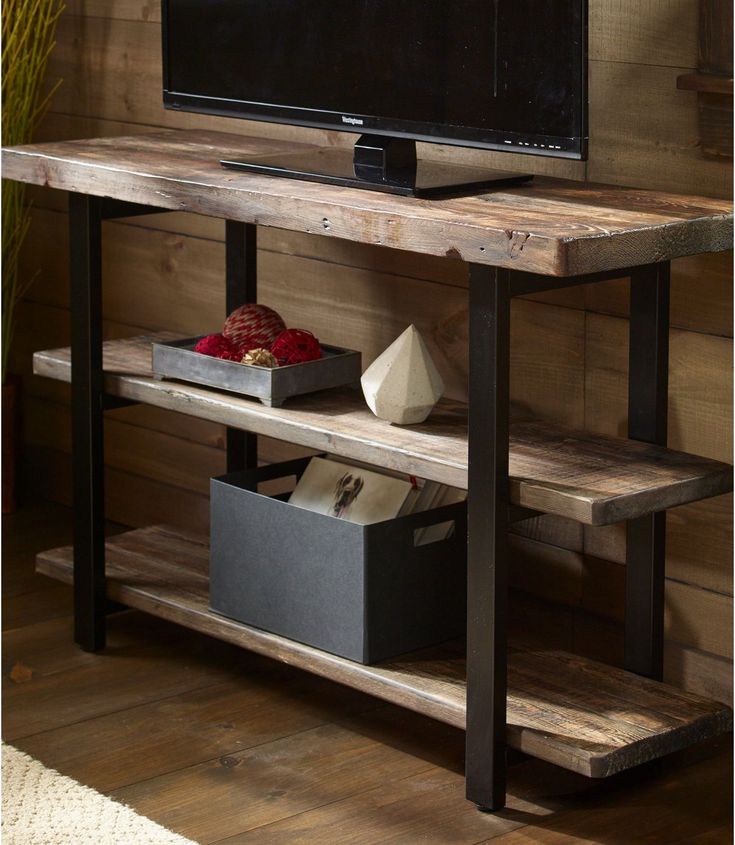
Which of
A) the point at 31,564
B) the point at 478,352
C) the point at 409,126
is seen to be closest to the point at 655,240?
the point at 478,352

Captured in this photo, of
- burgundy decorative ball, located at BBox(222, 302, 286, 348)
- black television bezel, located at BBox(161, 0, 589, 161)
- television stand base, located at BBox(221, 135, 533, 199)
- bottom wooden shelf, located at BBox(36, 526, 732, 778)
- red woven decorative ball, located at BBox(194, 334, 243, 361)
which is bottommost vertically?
bottom wooden shelf, located at BBox(36, 526, 732, 778)

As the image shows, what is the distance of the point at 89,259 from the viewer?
252cm

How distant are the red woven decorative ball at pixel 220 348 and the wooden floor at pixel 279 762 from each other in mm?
559

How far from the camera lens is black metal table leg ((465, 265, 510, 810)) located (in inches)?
76.5

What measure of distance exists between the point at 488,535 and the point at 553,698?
29 centimetres

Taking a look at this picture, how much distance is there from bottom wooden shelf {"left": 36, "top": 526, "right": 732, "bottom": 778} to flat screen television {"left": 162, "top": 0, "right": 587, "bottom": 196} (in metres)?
0.70

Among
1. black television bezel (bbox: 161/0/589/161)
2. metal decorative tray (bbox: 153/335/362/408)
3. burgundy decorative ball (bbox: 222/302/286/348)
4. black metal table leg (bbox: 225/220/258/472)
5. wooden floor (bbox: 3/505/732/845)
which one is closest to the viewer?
black television bezel (bbox: 161/0/589/161)

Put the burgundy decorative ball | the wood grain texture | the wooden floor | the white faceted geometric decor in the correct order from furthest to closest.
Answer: the burgundy decorative ball < the white faceted geometric decor < the wooden floor < the wood grain texture

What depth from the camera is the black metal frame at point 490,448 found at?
1.95 meters

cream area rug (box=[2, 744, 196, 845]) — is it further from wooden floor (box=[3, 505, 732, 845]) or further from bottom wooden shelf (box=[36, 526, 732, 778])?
bottom wooden shelf (box=[36, 526, 732, 778])

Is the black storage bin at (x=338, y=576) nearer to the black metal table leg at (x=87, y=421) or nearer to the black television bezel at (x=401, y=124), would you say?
the black metal table leg at (x=87, y=421)

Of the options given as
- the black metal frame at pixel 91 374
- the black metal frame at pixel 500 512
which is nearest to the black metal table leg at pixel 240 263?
the black metal frame at pixel 91 374

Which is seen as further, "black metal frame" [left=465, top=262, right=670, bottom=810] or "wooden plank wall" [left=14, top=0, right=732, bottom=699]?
"wooden plank wall" [left=14, top=0, right=732, bottom=699]

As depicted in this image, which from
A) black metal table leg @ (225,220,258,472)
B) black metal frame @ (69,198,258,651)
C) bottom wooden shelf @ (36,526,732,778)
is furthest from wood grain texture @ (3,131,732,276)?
bottom wooden shelf @ (36,526,732,778)
